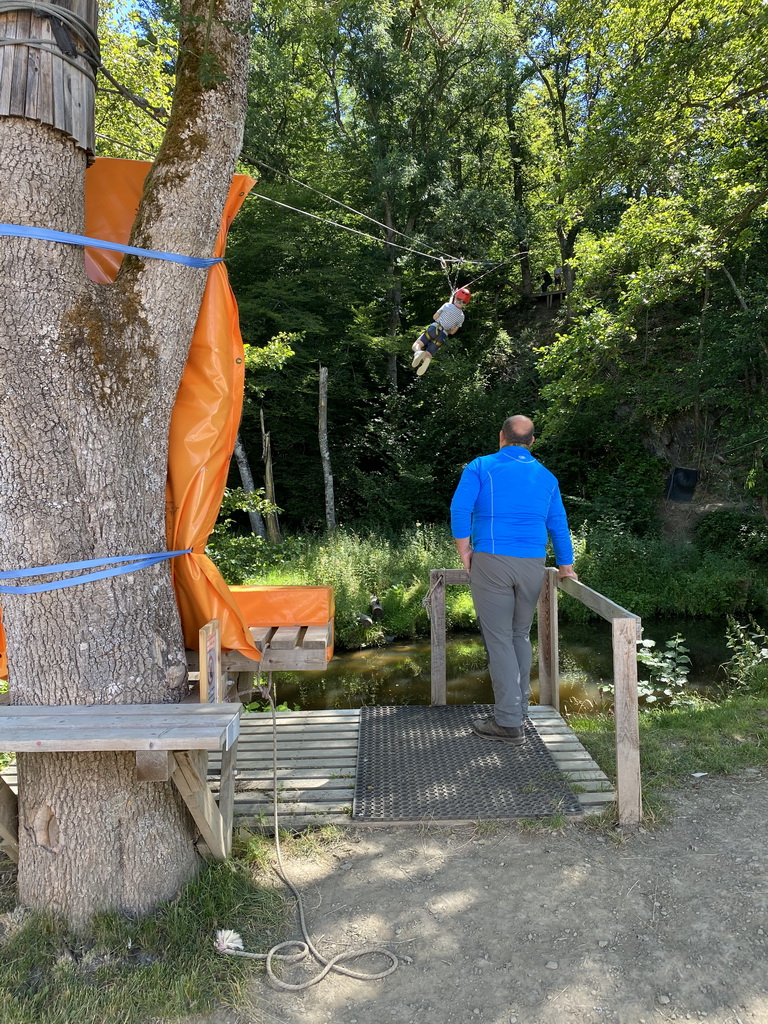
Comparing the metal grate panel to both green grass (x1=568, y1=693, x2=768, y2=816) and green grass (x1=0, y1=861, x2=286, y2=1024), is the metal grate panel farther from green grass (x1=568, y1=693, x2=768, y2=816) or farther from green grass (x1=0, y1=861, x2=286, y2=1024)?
green grass (x1=0, y1=861, x2=286, y2=1024)

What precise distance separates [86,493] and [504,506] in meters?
2.20

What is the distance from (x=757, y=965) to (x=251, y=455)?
1511 cm

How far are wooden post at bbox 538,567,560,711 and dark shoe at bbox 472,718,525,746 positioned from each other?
0.64 metres

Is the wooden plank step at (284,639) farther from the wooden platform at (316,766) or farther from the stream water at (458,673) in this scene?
the stream water at (458,673)

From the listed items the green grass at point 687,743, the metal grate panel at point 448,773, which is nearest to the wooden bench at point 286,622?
the metal grate panel at point 448,773

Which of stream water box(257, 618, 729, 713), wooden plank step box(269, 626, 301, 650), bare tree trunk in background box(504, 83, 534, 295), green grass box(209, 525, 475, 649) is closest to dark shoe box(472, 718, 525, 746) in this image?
wooden plank step box(269, 626, 301, 650)

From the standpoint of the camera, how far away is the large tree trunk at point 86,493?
251 cm

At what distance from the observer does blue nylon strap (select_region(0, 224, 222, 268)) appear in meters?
2.49

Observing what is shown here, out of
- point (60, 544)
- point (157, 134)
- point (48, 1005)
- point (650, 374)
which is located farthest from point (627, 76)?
point (48, 1005)

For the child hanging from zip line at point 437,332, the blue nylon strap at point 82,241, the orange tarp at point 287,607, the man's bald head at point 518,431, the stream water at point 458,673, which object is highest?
the child hanging from zip line at point 437,332

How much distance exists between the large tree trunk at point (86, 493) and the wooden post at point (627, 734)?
6.42 feet

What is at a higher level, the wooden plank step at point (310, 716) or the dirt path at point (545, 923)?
the wooden plank step at point (310, 716)

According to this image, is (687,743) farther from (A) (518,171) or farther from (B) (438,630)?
(A) (518,171)

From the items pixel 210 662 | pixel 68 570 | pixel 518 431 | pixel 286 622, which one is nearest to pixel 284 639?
pixel 286 622
